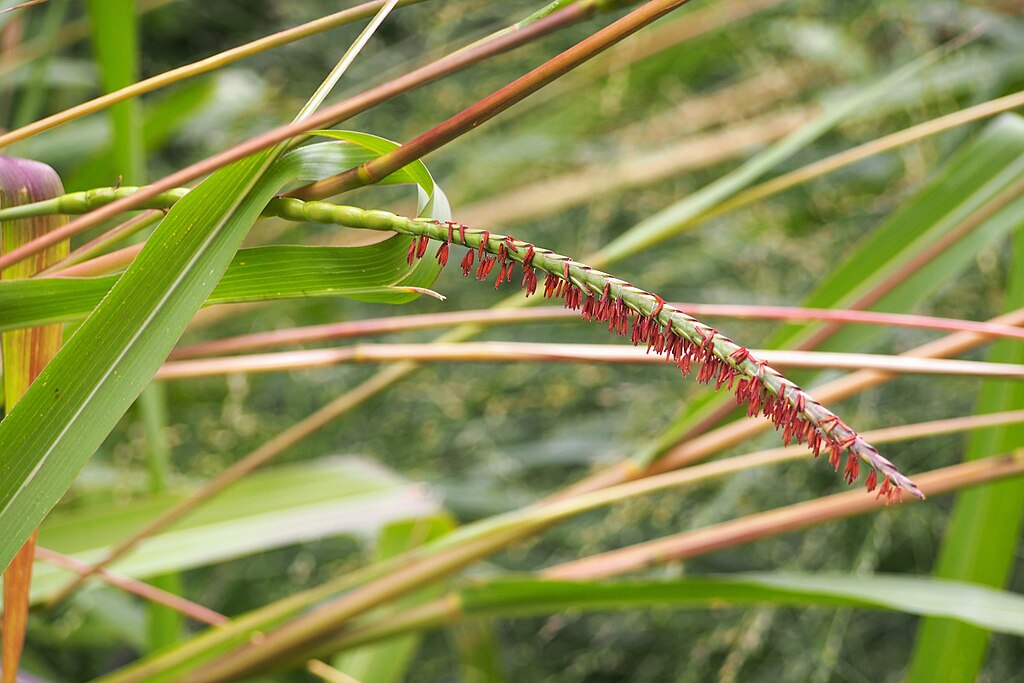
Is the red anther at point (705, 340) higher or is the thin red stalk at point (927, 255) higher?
the thin red stalk at point (927, 255)

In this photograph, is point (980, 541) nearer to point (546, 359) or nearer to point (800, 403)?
point (546, 359)

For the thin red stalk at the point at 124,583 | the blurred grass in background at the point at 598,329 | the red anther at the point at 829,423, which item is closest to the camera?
the red anther at the point at 829,423

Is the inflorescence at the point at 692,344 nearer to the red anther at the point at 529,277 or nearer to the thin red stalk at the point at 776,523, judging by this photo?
the red anther at the point at 529,277

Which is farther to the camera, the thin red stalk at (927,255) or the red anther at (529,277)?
the thin red stalk at (927,255)

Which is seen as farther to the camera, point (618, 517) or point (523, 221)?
point (523, 221)

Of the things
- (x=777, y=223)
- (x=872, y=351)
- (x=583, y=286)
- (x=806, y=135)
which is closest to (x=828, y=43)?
(x=777, y=223)

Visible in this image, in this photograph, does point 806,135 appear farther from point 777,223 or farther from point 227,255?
point 777,223

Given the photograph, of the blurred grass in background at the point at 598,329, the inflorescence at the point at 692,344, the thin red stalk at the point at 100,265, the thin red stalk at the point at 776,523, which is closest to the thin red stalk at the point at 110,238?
the thin red stalk at the point at 100,265

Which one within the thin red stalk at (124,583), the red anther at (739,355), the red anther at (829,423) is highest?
the red anther at (739,355)
